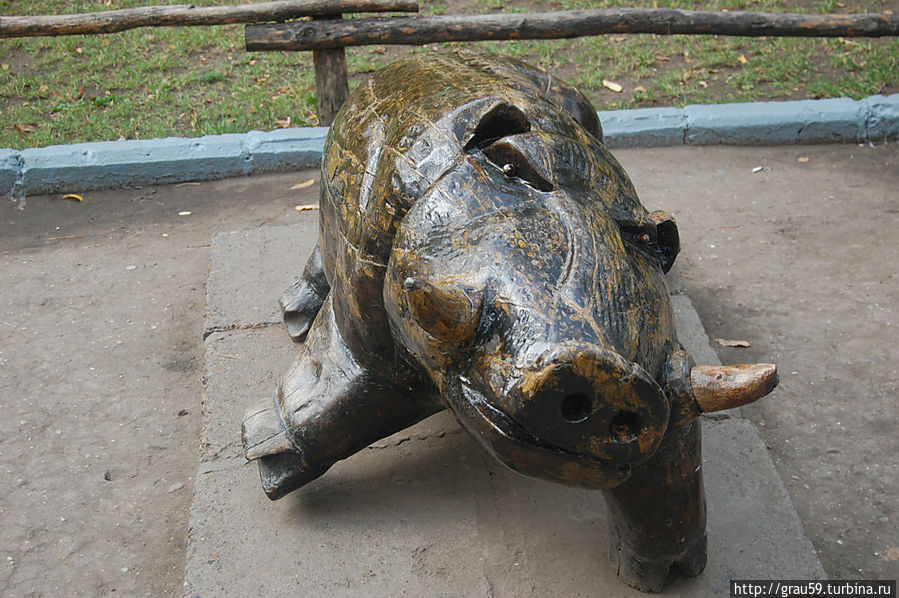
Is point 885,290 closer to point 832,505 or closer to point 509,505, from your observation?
point 832,505

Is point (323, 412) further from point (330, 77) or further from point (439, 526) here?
point (330, 77)

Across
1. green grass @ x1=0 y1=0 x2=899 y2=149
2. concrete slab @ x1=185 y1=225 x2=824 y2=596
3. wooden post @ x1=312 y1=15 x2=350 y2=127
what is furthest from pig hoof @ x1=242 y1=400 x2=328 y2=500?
green grass @ x1=0 y1=0 x2=899 y2=149

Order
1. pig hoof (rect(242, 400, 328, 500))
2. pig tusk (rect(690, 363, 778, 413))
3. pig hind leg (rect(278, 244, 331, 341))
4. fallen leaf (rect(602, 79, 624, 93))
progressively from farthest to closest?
1. fallen leaf (rect(602, 79, 624, 93))
2. pig hind leg (rect(278, 244, 331, 341))
3. pig hoof (rect(242, 400, 328, 500))
4. pig tusk (rect(690, 363, 778, 413))

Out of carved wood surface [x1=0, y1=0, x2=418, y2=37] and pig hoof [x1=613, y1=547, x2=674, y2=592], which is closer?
pig hoof [x1=613, y1=547, x2=674, y2=592]

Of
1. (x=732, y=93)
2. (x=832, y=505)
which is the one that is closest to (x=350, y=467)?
(x=832, y=505)

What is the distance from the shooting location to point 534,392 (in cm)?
181

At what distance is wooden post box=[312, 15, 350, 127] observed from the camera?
19.7 feet

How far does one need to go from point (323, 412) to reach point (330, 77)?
375cm

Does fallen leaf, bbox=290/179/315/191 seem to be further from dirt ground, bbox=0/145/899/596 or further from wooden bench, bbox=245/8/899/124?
wooden bench, bbox=245/8/899/124

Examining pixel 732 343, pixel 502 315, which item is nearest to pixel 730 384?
pixel 502 315

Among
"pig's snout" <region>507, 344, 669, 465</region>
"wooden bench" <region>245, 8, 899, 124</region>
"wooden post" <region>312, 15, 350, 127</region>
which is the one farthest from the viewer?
"wooden post" <region>312, 15, 350, 127</region>

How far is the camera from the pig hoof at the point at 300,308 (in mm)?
3906

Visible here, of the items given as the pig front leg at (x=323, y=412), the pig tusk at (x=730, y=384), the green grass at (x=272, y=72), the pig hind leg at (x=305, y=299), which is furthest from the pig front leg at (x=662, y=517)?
the green grass at (x=272, y=72)

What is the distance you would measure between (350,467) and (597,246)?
5.31 feet
